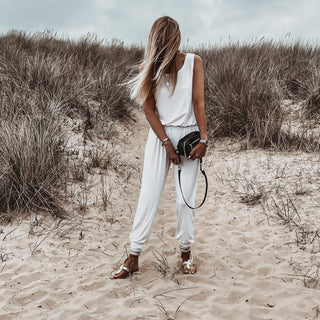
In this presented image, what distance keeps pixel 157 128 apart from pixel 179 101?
242mm

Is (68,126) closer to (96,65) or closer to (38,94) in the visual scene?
(38,94)

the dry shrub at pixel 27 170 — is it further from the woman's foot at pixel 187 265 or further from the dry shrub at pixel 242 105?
the dry shrub at pixel 242 105

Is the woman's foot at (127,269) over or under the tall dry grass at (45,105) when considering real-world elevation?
under

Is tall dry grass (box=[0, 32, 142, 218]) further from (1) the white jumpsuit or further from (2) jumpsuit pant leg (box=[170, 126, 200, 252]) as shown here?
(2) jumpsuit pant leg (box=[170, 126, 200, 252])

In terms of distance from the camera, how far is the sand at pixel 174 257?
2.74 m

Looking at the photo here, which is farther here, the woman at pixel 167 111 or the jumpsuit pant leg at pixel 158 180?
the jumpsuit pant leg at pixel 158 180

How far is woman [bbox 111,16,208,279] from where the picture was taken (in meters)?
2.58

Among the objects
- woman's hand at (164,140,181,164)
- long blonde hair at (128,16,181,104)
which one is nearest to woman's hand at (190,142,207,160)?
woman's hand at (164,140,181,164)

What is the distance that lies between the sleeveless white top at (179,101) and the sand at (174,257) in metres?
1.20

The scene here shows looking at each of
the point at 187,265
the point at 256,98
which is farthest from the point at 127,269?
the point at 256,98

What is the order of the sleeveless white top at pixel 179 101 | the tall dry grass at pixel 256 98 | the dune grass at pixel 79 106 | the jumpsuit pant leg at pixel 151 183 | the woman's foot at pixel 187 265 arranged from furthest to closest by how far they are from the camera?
the tall dry grass at pixel 256 98, the dune grass at pixel 79 106, the woman's foot at pixel 187 265, the jumpsuit pant leg at pixel 151 183, the sleeveless white top at pixel 179 101

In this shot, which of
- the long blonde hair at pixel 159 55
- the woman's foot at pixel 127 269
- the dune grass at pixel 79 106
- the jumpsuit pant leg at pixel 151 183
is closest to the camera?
the long blonde hair at pixel 159 55

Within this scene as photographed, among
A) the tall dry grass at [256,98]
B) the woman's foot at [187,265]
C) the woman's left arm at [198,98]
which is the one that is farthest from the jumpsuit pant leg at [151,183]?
the tall dry grass at [256,98]

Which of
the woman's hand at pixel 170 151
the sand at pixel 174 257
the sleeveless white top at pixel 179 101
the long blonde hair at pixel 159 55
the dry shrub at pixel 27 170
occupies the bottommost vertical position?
the sand at pixel 174 257
